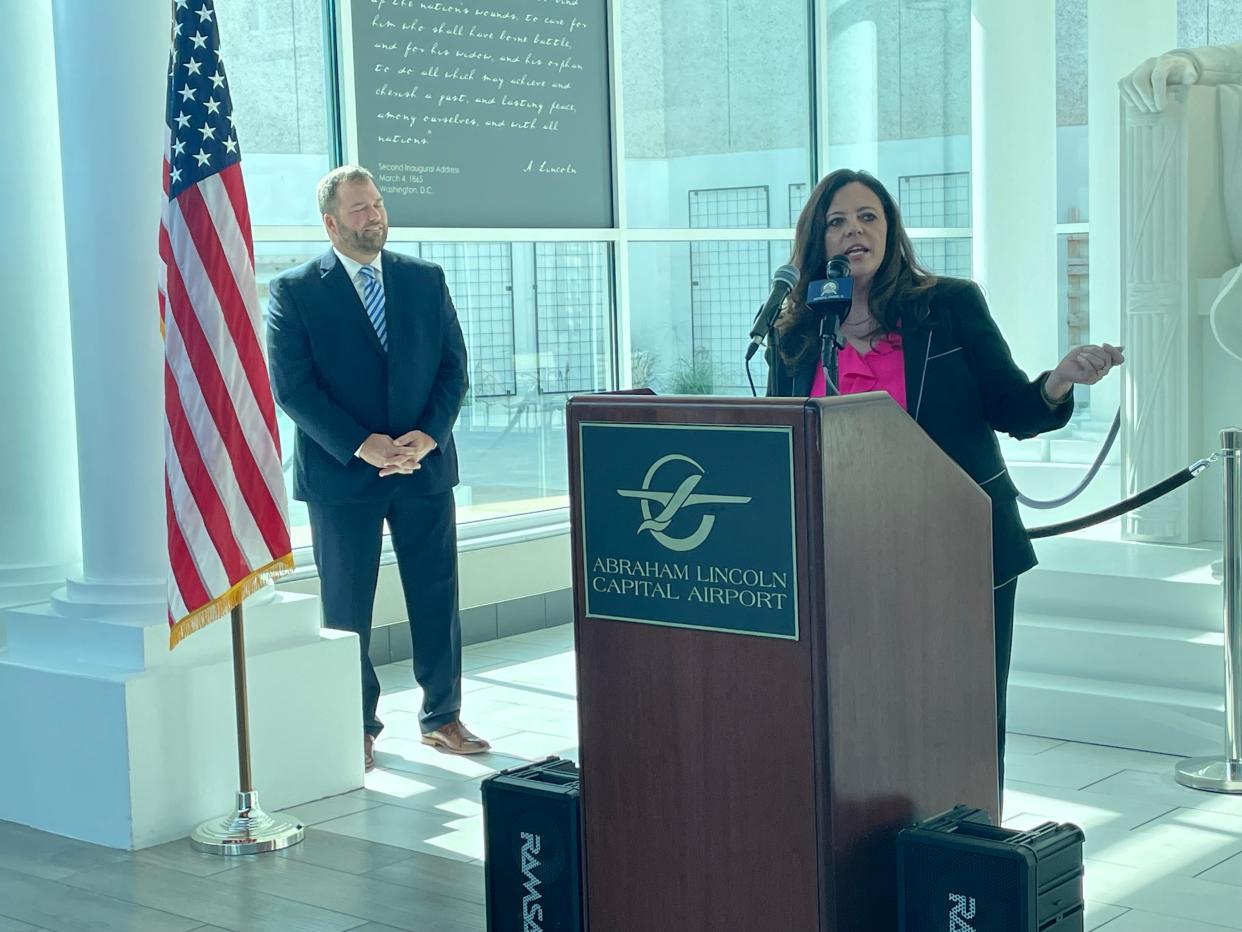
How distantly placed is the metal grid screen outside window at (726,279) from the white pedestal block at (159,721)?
4206 millimetres

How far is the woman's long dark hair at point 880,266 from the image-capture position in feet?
9.68

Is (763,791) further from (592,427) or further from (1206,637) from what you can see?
(1206,637)

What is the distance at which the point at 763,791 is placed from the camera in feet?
6.80

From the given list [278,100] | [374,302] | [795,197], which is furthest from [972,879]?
[795,197]

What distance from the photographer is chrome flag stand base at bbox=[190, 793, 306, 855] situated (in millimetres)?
3865

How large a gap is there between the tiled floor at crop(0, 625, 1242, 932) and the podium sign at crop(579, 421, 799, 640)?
1371mm

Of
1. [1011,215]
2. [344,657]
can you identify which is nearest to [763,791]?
[344,657]

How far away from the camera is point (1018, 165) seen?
25.2 ft

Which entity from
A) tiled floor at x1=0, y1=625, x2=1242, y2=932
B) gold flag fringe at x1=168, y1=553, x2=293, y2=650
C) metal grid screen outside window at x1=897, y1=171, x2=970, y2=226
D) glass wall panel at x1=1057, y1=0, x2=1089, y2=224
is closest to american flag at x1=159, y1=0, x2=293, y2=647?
gold flag fringe at x1=168, y1=553, x2=293, y2=650

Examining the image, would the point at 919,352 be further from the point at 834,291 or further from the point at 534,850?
the point at 534,850

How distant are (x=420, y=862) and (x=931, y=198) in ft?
22.7

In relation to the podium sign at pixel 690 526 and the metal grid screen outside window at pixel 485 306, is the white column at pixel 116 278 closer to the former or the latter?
the podium sign at pixel 690 526

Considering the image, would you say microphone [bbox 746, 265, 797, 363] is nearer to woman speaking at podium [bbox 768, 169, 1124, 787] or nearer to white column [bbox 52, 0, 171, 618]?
woman speaking at podium [bbox 768, 169, 1124, 787]

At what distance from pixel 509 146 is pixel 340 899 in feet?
13.4
